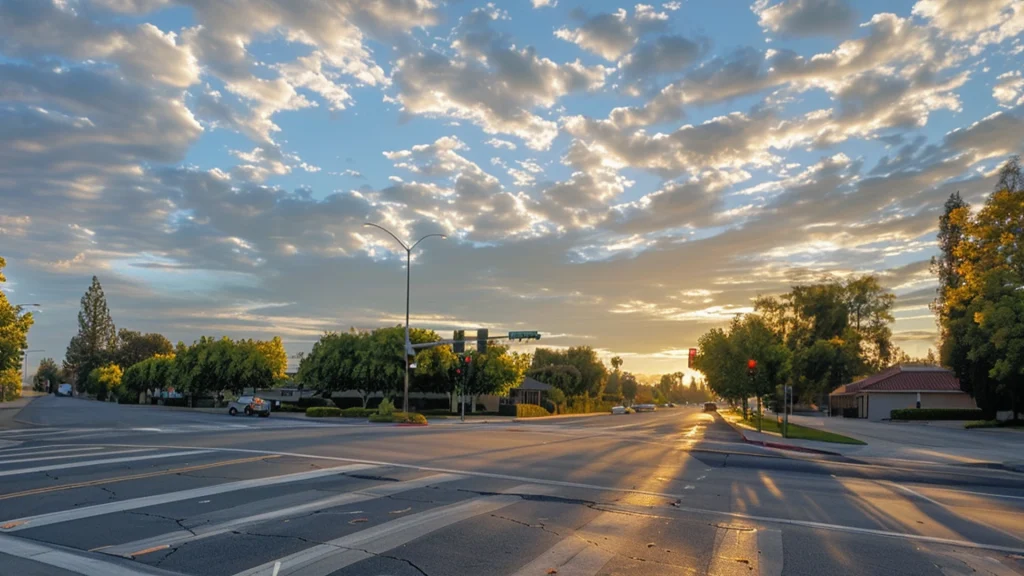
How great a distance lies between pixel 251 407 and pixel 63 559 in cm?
4597

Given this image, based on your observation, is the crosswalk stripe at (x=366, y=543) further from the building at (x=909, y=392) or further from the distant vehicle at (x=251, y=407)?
the building at (x=909, y=392)

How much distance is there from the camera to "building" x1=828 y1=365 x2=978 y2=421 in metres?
65.4

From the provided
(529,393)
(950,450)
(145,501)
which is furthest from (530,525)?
(529,393)

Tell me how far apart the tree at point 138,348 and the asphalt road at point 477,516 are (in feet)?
496

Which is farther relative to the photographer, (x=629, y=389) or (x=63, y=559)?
(x=629, y=389)

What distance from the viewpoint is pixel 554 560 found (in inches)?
324

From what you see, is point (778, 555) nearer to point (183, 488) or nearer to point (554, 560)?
point (554, 560)

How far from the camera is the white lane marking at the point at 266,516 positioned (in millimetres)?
8727

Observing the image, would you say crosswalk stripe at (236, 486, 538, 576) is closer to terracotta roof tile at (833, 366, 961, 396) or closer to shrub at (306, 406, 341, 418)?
shrub at (306, 406, 341, 418)

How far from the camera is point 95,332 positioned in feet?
506

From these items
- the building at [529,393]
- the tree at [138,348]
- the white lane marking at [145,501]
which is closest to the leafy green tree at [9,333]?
the white lane marking at [145,501]

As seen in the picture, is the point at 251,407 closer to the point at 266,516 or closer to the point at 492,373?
the point at 492,373

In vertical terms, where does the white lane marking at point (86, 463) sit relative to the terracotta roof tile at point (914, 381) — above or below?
below

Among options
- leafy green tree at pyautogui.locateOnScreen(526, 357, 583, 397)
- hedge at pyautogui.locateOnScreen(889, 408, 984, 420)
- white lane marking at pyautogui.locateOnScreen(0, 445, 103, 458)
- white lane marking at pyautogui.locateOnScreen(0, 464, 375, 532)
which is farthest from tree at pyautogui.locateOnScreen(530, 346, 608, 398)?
white lane marking at pyautogui.locateOnScreen(0, 464, 375, 532)
